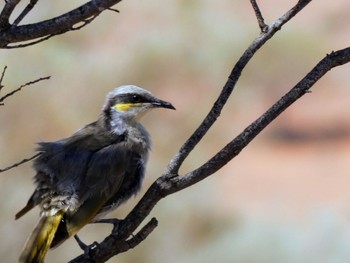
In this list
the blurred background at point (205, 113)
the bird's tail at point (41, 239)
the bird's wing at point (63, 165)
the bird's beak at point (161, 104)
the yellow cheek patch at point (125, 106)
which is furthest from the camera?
the blurred background at point (205, 113)

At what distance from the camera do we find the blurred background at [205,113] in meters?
8.24

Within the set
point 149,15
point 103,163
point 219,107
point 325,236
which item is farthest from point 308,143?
point 219,107

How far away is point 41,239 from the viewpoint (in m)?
4.12

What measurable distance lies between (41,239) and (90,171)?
584 mm

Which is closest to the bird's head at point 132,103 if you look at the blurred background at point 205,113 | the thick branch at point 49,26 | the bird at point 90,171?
the bird at point 90,171

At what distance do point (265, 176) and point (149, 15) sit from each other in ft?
9.59

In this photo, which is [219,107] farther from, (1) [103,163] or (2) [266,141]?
(2) [266,141]

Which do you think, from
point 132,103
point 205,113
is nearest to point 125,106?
point 132,103

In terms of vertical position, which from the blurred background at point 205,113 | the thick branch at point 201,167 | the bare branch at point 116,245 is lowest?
the bare branch at point 116,245

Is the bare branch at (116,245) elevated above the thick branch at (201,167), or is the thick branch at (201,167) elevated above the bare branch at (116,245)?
the thick branch at (201,167)

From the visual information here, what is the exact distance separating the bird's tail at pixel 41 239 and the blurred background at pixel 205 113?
3.87 metres

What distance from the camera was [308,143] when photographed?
9.11 meters

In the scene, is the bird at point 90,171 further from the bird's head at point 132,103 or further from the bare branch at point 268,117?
the bare branch at point 268,117

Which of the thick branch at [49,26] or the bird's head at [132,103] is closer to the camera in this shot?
the thick branch at [49,26]
